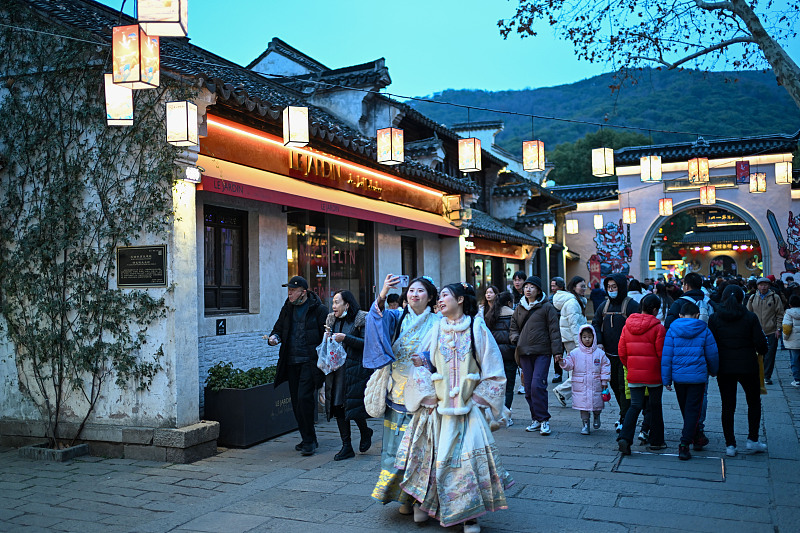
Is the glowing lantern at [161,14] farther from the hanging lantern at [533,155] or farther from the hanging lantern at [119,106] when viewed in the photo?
the hanging lantern at [533,155]

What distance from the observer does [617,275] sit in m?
8.30

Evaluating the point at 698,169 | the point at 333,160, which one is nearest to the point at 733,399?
the point at 333,160

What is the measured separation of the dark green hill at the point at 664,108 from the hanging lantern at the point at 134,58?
27.9 m

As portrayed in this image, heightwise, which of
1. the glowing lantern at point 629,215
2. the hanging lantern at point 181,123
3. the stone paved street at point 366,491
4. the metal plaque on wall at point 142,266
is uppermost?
the glowing lantern at point 629,215

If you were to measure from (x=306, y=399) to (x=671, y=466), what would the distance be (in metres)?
3.98

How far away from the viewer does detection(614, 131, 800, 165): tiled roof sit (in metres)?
28.8

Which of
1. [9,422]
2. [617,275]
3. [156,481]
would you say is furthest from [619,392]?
[9,422]

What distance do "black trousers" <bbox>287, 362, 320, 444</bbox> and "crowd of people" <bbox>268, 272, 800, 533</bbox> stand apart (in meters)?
0.01

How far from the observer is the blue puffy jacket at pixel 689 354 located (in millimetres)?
6680

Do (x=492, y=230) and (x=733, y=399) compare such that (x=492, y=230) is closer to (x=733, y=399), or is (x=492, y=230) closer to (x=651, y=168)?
(x=651, y=168)

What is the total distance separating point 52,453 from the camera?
721 centimetres

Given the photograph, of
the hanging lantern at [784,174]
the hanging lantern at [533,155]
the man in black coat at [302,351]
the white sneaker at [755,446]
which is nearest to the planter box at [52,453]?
the man in black coat at [302,351]

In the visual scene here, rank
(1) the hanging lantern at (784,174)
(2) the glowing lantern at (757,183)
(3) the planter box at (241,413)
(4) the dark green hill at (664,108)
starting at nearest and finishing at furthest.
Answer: (3) the planter box at (241,413), (1) the hanging lantern at (784,174), (2) the glowing lantern at (757,183), (4) the dark green hill at (664,108)

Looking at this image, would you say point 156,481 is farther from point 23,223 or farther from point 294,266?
point 294,266
